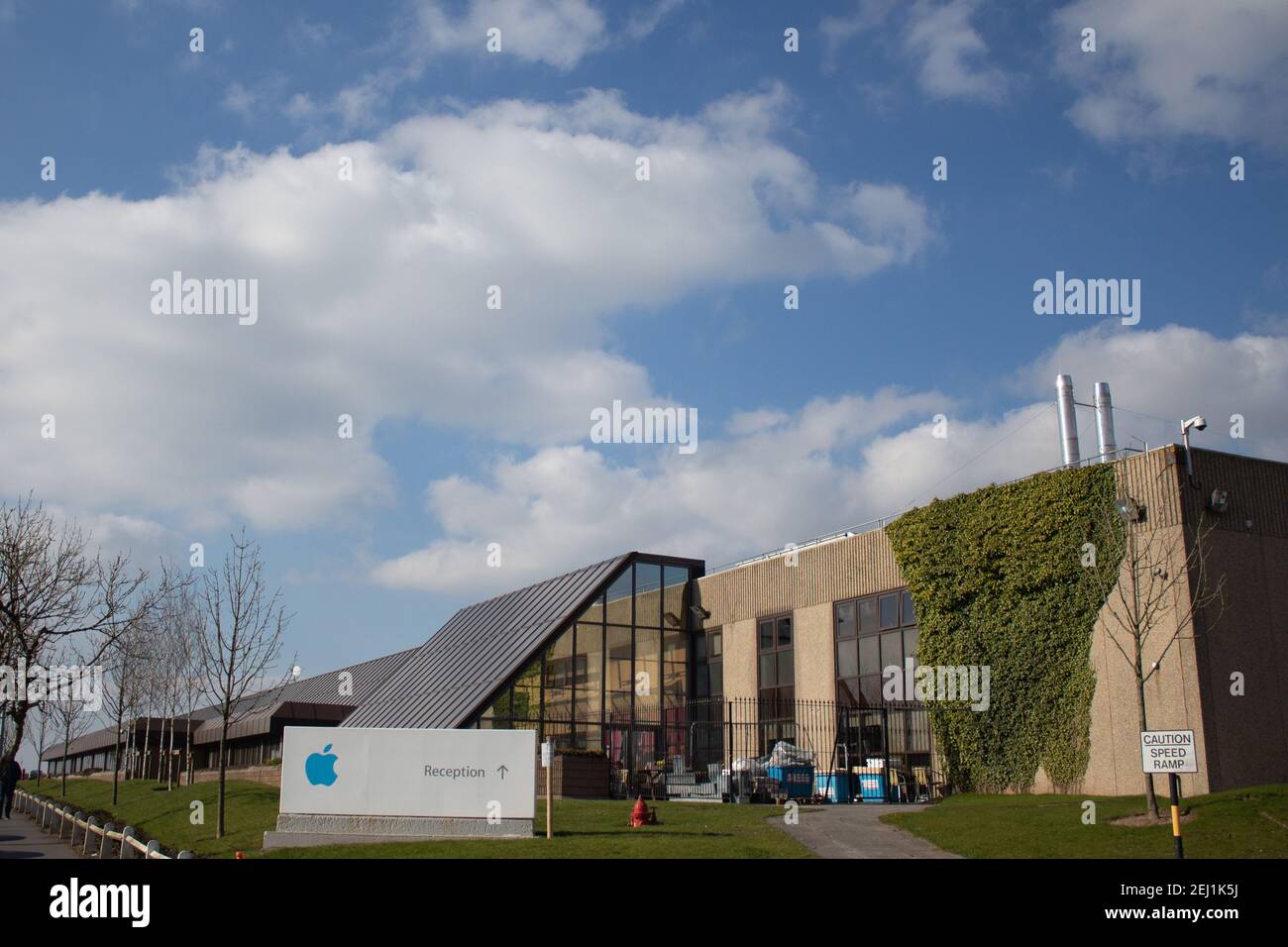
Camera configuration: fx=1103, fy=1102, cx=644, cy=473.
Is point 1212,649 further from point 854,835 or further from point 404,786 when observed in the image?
point 404,786

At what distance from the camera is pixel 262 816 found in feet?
78.3

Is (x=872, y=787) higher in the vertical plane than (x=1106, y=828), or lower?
lower

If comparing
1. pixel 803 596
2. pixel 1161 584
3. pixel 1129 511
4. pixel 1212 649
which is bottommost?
pixel 1212 649

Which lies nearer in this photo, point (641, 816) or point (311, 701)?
point (641, 816)

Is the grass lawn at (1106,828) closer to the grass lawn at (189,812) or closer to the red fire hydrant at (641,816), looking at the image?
the red fire hydrant at (641,816)

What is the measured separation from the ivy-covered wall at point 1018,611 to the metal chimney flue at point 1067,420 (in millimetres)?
4064

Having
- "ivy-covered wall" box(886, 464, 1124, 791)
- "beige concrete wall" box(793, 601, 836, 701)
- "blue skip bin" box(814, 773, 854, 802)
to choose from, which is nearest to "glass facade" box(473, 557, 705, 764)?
"beige concrete wall" box(793, 601, 836, 701)

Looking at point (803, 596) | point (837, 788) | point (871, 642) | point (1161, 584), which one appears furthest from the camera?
point (803, 596)

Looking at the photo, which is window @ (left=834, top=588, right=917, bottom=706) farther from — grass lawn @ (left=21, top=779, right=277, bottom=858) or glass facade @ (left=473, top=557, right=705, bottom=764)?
grass lawn @ (left=21, top=779, right=277, bottom=858)

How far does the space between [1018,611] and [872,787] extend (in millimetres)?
5603

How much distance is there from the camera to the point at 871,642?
30.0m

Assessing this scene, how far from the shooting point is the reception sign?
1789cm

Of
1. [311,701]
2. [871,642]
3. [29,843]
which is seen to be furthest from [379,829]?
[311,701]
